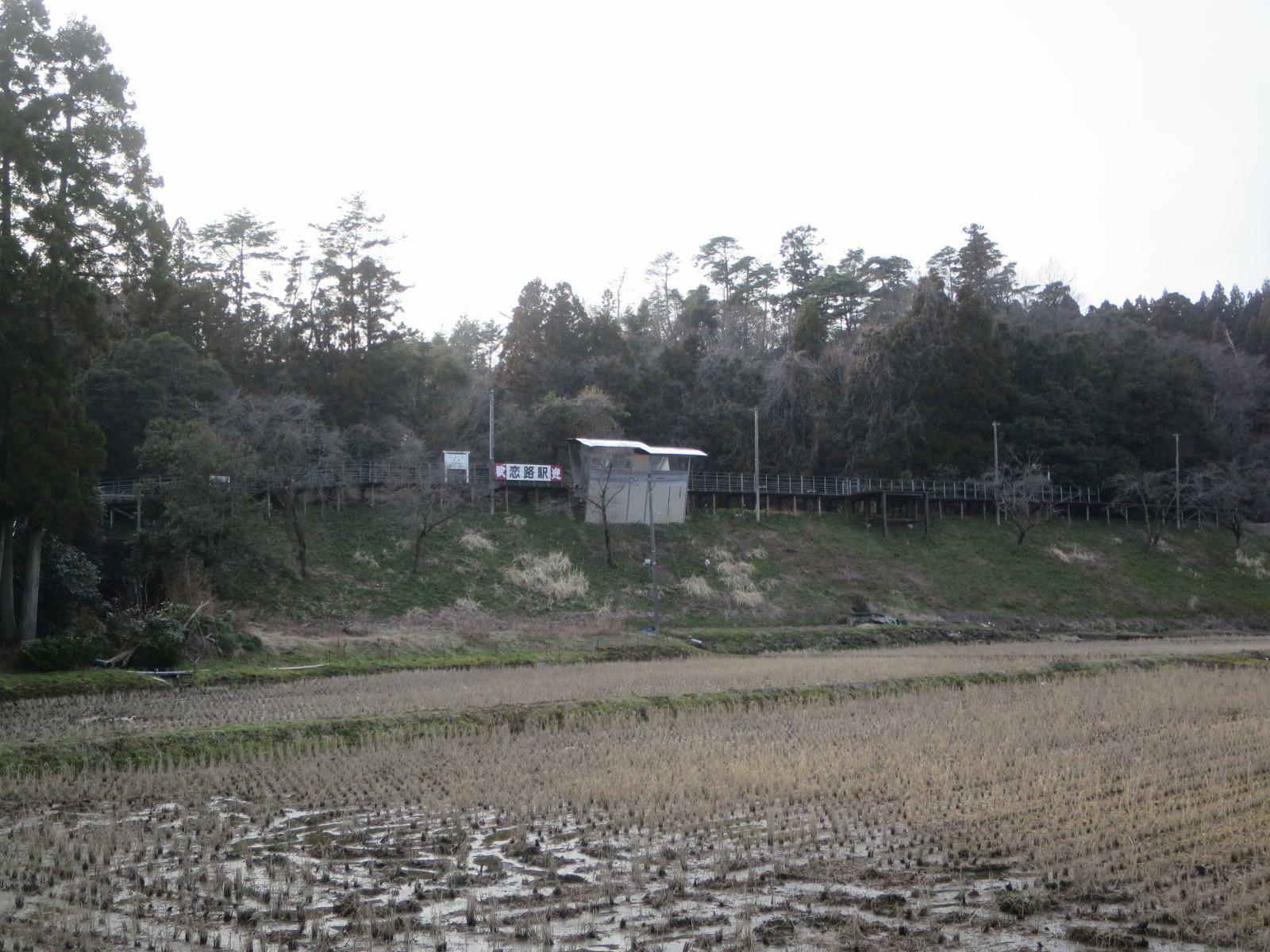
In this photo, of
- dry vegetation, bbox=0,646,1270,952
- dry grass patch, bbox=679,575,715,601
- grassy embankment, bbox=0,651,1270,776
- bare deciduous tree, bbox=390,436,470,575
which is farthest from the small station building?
dry vegetation, bbox=0,646,1270,952

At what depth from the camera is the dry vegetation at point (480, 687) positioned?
58.2 feet

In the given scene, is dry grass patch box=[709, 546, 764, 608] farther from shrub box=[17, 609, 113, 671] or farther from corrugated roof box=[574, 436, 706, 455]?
shrub box=[17, 609, 113, 671]

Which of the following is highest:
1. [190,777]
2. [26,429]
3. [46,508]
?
[26,429]

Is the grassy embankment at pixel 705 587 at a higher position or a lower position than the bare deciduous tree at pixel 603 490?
lower

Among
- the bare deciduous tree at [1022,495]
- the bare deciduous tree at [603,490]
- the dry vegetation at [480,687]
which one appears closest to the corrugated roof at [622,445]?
the bare deciduous tree at [603,490]

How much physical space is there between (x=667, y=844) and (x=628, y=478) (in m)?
37.8

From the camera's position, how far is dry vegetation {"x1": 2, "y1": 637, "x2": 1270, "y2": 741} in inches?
699

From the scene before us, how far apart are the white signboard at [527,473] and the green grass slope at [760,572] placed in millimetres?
1350

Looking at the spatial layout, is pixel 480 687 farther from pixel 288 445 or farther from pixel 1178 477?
pixel 1178 477

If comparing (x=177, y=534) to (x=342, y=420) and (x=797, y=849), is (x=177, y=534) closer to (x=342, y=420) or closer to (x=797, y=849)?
(x=342, y=420)

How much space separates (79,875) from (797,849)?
18.2ft

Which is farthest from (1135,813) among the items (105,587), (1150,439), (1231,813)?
(1150,439)

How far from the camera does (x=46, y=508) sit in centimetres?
2434

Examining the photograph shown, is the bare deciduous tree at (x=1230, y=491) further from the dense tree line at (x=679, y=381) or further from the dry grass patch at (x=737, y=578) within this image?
the dry grass patch at (x=737, y=578)
